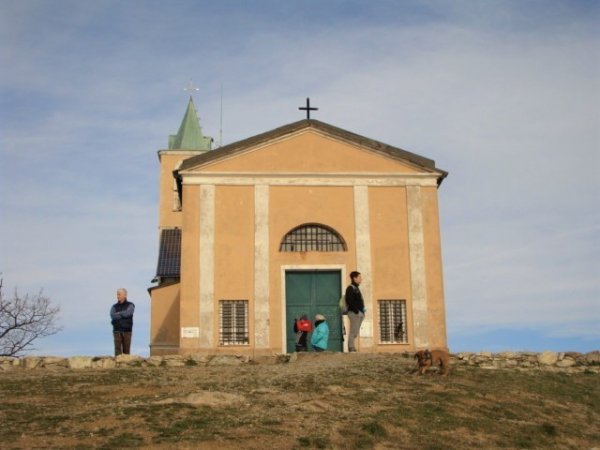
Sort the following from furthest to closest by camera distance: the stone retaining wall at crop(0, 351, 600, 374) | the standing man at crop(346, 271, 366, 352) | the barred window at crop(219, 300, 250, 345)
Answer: the barred window at crop(219, 300, 250, 345) → the standing man at crop(346, 271, 366, 352) → the stone retaining wall at crop(0, 351, 600, 374)

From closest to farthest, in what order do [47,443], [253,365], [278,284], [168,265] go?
[47,443] → [253,365] → [278,284] → [168,265]

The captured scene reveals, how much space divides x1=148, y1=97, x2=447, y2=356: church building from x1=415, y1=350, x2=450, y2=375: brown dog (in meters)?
5.45

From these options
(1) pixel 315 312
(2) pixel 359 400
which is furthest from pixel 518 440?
(1) pixel 315 312

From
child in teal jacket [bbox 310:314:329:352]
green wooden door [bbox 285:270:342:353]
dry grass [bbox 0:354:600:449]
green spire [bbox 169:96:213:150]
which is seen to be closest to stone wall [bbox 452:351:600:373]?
dry grass [bbox 0:354:600:449]

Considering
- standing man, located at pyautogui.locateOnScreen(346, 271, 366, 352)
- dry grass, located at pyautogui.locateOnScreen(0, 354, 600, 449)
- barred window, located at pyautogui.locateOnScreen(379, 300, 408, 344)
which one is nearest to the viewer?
dry grass, located at pyautogui.locateOnScreen(0, 354, 600, 449)

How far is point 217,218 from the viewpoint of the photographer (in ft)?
81.6

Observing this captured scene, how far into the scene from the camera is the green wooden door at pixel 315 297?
965 inches

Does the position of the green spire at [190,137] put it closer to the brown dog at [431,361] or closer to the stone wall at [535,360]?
the stone wall at [535,360]

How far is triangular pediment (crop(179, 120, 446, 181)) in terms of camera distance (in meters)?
25.4

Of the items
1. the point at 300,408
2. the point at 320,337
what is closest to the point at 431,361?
the point at 320,337

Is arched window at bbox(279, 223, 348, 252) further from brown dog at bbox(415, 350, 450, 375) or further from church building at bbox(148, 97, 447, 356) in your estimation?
brown dog at bbox(415, 350, 450, 375)

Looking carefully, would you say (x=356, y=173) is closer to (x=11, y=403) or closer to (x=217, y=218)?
(x=217, y=218)

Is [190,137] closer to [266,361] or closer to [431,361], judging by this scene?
[266,361]

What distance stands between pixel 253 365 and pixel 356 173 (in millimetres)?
7392
